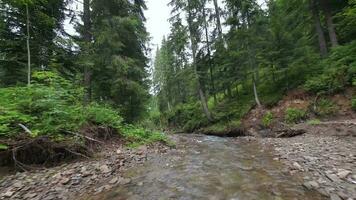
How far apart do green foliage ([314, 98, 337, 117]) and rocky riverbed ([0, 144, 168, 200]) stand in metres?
10.4

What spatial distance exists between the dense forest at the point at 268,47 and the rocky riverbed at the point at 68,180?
441 inches

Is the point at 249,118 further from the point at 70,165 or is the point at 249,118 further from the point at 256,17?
the point at 70,165

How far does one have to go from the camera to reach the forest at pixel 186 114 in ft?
18.0

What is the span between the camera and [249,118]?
16.6 metres

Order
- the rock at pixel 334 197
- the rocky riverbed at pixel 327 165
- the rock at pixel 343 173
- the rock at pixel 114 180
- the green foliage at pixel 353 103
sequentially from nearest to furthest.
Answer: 1. the rock at pixel 334 197
2. the rocky riverbed at pixel 327 165
3. the rock at pixel 343 173
4. the rock at pixel 114 180
5. the green foliage at pixel 353 103

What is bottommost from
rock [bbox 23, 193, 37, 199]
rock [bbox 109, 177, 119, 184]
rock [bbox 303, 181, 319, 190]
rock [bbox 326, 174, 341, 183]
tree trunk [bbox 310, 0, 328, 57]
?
rock [bbox 303, 181, 319, 190]

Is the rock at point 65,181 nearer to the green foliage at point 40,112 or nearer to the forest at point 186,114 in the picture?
the forest at point 186,114

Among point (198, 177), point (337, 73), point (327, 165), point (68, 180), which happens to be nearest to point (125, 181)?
point (68, 180)

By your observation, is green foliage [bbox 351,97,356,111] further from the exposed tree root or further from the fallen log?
the exposed tree root

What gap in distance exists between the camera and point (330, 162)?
238 inches

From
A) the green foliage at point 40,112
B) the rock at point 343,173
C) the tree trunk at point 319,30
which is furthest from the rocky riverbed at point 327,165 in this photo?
the tree trunk at point 319,30

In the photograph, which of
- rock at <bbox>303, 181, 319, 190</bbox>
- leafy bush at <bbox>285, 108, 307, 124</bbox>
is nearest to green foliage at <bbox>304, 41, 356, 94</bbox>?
leafy bush at <bbox>285, 108, 307, 124</bbox>

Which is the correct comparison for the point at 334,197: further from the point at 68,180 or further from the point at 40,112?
the point at 40,112

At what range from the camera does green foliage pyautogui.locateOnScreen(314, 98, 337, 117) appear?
12.5m
